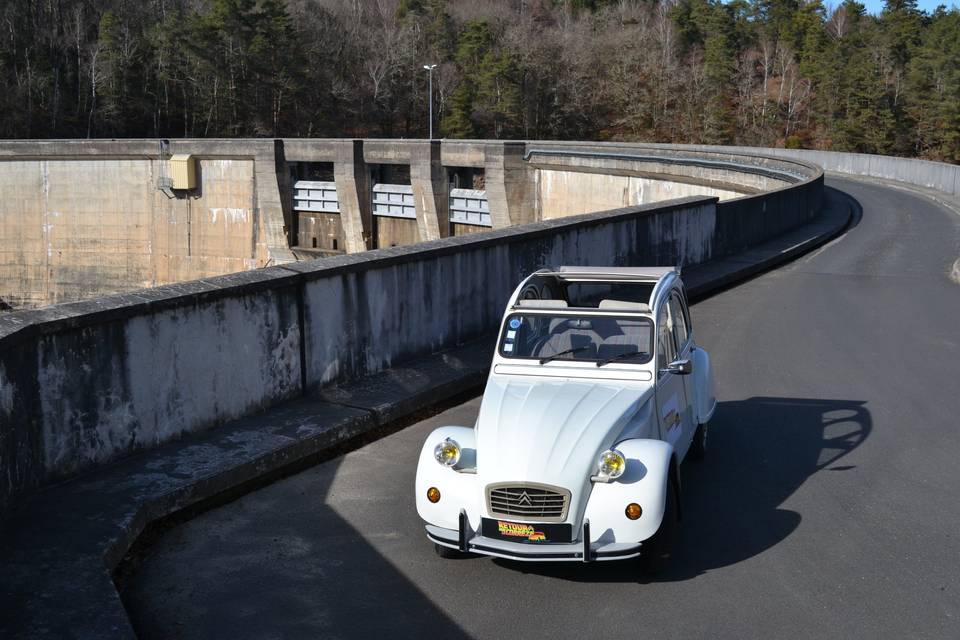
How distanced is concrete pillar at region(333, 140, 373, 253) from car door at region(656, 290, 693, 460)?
107 feet

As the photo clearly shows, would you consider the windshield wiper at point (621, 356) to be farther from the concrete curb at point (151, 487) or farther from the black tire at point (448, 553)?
the concrete curb at point (151, 487)

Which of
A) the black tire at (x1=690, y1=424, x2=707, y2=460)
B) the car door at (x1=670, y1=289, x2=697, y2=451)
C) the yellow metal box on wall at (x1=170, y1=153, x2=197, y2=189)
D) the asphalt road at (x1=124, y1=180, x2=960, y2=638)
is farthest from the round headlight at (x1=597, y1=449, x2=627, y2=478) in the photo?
the yellow metal box on wall at (x1=170, y1=153, x2=197, y2=189)

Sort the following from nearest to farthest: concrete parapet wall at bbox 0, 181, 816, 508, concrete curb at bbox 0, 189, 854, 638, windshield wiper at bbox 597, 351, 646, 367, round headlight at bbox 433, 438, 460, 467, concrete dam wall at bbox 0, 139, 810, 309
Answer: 1. concrete curb at bbox 0, 189, 854, 638
2. round headlight at bbox 433, 438, 460, 467
3. concrete parapet wall at bbox 0, 181, 816, 508
4. windshield wiper at bbox 597, 351, 646, 367
5. concrete dam wall at bbox 0, 139, 810, 309

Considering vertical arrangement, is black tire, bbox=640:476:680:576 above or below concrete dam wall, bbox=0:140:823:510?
below

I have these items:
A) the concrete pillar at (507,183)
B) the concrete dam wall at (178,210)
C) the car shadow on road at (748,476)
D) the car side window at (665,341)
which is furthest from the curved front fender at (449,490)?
the concrete dam wall at (178,210)

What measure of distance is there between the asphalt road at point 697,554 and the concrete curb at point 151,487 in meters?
0.21

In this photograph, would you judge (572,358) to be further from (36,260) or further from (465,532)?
(36,260)

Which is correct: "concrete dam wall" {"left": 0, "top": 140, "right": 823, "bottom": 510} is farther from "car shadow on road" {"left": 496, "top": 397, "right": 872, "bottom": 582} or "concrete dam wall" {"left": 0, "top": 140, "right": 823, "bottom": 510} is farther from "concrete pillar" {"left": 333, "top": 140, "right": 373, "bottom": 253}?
"concrete pillar" {"left": 333, "top": 140, "right": 373, "bottom": 253}

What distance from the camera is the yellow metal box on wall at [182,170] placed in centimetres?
4178

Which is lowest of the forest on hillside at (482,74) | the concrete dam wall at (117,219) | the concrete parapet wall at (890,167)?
the concrete dam wall at (117,219)

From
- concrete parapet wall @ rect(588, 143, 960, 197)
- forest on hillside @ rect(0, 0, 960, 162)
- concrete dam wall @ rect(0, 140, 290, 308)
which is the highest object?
forest on hillside @ rect(0, 0, 960, 162)

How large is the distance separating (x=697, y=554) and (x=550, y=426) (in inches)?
52.5

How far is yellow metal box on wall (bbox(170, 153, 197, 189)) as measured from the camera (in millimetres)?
41781

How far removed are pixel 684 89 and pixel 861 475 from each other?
280 feet
